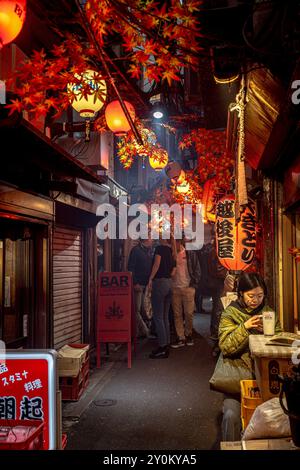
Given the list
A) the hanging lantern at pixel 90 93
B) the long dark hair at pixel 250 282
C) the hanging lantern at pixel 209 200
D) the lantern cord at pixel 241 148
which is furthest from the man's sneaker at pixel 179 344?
the long dark hair at pixel 250 282

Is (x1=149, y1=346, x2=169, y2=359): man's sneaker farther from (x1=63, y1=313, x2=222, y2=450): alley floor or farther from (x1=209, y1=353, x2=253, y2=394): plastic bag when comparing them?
(x1=209, y1=353, x2=253, y2=394): plastic bag

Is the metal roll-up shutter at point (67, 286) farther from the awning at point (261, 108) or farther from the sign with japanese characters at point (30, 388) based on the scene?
the sign with japanese characters at point (30, 388)

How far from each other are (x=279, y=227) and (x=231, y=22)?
11.2 ft

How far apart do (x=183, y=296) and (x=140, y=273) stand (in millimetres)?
1591

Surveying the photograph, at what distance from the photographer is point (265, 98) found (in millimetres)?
5930

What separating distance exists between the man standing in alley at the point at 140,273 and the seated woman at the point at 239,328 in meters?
8.31

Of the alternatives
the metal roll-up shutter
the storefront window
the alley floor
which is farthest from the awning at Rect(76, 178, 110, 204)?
the alley floor

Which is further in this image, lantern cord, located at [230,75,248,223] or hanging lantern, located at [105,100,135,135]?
hanging lantern, located at [105,100,135,135]

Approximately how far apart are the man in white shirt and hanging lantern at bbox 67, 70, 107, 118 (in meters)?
6.35

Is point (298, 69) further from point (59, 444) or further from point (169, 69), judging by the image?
point (59, 444)

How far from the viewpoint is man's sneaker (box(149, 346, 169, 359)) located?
1162 centimetres

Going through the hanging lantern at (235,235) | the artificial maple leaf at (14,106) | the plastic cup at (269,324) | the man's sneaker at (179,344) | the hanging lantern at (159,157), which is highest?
the hanging lantern at (159,157)

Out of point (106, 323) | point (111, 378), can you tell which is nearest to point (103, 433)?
point (111, 378)

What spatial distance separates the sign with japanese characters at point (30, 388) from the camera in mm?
3646
